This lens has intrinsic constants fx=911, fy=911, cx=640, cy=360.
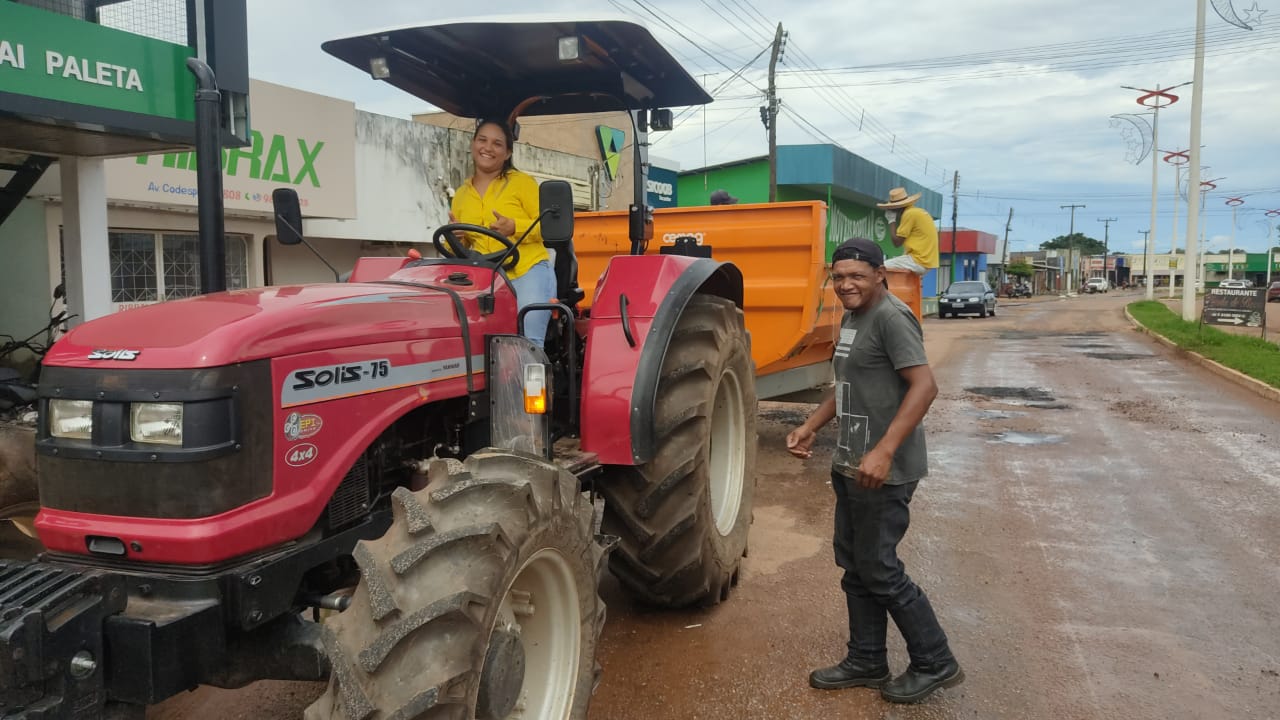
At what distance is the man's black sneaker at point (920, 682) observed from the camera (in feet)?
11.1

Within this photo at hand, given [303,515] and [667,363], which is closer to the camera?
[303,515]

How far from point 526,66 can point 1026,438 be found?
6.20 meters

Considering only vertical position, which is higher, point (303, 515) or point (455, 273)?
point (455, 273)

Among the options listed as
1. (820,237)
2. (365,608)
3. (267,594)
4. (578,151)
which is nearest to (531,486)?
(365,608)

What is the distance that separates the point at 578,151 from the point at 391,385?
20768mm

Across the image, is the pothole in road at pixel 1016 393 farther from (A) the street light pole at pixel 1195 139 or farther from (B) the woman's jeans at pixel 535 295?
(A) the street light pole at pixel 1195 139

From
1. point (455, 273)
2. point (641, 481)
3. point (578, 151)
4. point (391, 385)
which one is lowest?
point (641, 481)

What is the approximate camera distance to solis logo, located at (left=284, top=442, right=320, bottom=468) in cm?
237

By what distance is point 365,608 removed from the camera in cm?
211

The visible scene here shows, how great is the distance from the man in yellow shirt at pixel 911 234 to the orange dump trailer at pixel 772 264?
49.4 inches

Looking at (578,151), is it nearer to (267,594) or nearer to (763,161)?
(763,161)

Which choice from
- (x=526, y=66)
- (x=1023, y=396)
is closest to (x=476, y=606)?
(x=526, y=66)

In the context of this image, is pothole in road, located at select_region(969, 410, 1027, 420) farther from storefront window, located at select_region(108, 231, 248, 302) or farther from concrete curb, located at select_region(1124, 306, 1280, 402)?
storefront window, located at select_region(108, 231, 248, 302)

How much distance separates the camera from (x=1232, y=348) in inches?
599
